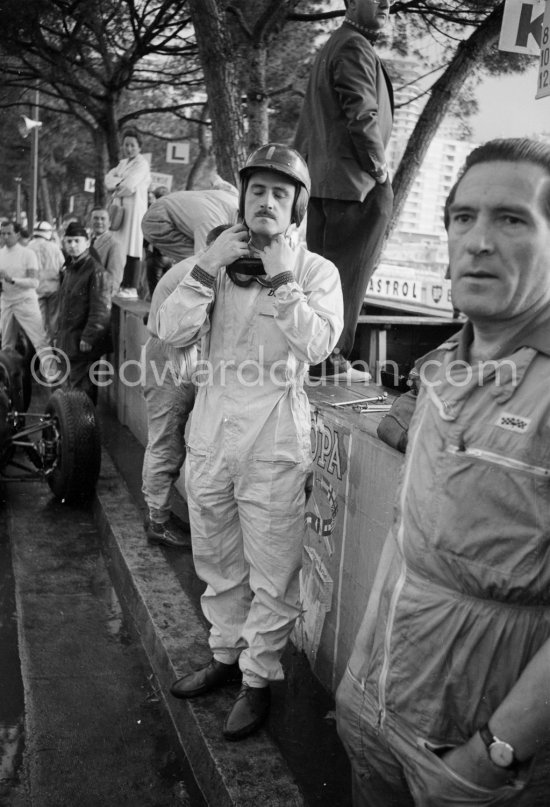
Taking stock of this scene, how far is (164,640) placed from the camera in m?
3.88

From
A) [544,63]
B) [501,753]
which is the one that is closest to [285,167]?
[501,753]

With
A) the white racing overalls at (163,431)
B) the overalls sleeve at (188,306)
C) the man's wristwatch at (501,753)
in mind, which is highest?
the overalls sleeve at (188,306)

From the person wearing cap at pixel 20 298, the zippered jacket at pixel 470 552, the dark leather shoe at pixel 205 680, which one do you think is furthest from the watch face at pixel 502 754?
the person wearing cap at pixel 20 298

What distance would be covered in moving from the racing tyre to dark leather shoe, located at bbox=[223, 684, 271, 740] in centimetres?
319

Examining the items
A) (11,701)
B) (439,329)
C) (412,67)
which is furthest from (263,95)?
(11,701)

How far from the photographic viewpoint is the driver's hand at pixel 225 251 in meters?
2.95

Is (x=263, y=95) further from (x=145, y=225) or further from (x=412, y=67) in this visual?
(x=412, y=67)

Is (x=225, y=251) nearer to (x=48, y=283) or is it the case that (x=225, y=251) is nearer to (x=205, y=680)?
(x=205, y=680)

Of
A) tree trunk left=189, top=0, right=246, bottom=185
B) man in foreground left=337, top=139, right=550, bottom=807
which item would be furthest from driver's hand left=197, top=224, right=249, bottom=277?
tree trunk left=189, top=0, right=246, bottom=185

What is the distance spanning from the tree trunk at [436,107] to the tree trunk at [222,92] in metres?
3.90

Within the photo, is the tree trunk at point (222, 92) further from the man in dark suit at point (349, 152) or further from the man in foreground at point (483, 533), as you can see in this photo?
the man in foreground at point (483, 533)

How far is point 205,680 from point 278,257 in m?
1.72

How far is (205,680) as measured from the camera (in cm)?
338

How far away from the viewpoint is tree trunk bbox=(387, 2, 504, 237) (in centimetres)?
1078
